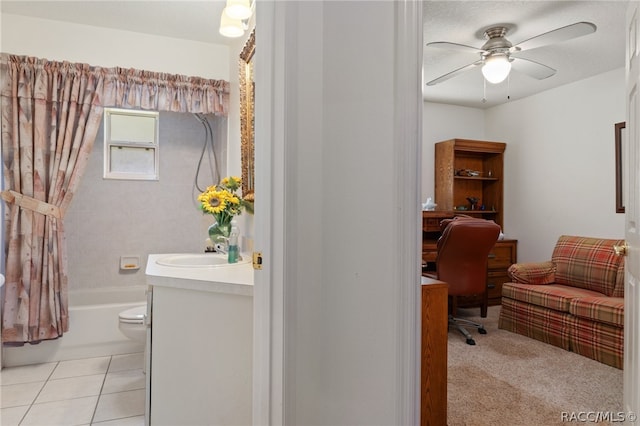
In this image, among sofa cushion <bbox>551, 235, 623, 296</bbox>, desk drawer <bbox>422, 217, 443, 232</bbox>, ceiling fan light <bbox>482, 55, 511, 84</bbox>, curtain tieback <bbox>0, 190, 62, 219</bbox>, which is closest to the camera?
curtain tieback <bbox>0, 190, 62, 219</bbox>

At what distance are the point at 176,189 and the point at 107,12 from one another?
1552 mm

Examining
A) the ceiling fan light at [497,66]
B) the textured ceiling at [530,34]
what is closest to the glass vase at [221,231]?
the textured ceiling at [530,34]

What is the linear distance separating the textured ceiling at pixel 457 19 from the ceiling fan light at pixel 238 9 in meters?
0.58

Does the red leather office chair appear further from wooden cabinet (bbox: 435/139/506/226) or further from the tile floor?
the tile floor

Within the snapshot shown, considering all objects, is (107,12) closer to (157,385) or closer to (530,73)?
(157,385)

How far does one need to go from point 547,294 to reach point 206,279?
2867 mm

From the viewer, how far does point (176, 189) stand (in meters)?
3.73

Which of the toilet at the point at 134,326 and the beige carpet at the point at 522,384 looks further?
the toilet at the point at 134,326

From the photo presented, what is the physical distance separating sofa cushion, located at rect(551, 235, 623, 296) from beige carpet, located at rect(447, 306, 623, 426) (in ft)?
2.26

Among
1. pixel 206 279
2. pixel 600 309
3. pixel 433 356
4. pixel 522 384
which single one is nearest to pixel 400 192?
pixel 206 279

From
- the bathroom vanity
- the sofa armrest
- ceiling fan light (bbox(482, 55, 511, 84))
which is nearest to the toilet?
the bathroom vanity

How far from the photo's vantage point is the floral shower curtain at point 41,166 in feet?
8.75

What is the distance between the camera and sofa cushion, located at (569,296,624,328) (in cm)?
266

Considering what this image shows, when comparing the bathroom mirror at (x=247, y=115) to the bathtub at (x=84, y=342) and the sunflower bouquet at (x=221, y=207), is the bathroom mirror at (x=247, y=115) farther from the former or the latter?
the bathtub at (x=84, y=342)
